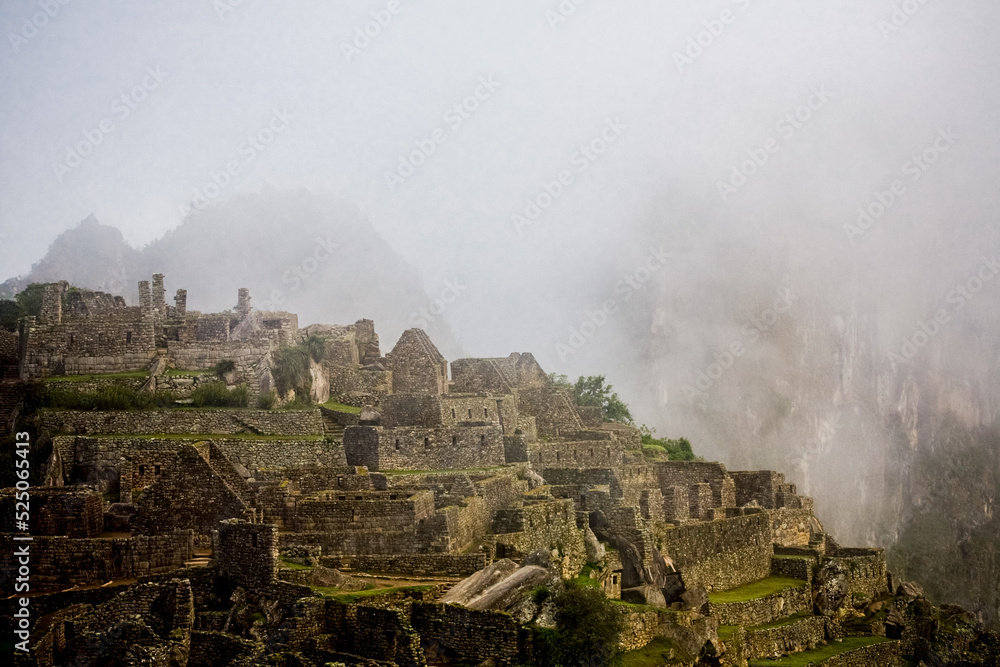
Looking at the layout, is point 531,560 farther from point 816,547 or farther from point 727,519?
point 816,547

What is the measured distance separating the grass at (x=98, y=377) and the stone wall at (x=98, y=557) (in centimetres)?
977

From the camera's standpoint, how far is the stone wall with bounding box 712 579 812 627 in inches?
1262

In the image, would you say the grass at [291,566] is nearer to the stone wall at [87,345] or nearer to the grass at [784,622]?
the stone wall at [87,345]

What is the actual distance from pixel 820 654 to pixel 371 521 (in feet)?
47.7

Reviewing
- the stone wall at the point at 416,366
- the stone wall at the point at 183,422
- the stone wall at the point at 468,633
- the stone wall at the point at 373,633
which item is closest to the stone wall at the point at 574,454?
the stone wall at the point at 416,366

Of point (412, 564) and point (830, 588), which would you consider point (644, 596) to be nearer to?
point (412, 564)

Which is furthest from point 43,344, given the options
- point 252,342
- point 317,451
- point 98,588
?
point 98,588

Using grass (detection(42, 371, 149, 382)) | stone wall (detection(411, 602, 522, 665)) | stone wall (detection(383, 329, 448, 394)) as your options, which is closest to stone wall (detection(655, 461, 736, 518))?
stone wall (detection(383, 329, 448, 394))

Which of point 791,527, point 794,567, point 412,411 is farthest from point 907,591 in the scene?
point 412,411

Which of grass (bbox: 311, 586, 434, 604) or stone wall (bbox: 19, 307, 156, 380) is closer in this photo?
grass (bbox: 311, 586, 434, 604)

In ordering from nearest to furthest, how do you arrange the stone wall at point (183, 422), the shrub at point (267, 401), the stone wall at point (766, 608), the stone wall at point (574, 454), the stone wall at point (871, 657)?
the stone wall at point (183, 422) → the stone wall at point (766, 608) → the stone wall at point (871, 657) → the shrub at point (267, 401) → the stone wall at point (574, 454)

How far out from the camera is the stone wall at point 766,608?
1262 inches

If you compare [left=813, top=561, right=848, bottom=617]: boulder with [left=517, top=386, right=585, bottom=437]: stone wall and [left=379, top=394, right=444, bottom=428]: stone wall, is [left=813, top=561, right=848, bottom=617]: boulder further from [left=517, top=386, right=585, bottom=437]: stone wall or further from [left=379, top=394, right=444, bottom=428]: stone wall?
[left=379, top=394, right=444, bottom=428]: stone wall

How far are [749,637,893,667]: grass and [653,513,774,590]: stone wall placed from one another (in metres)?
3.12
